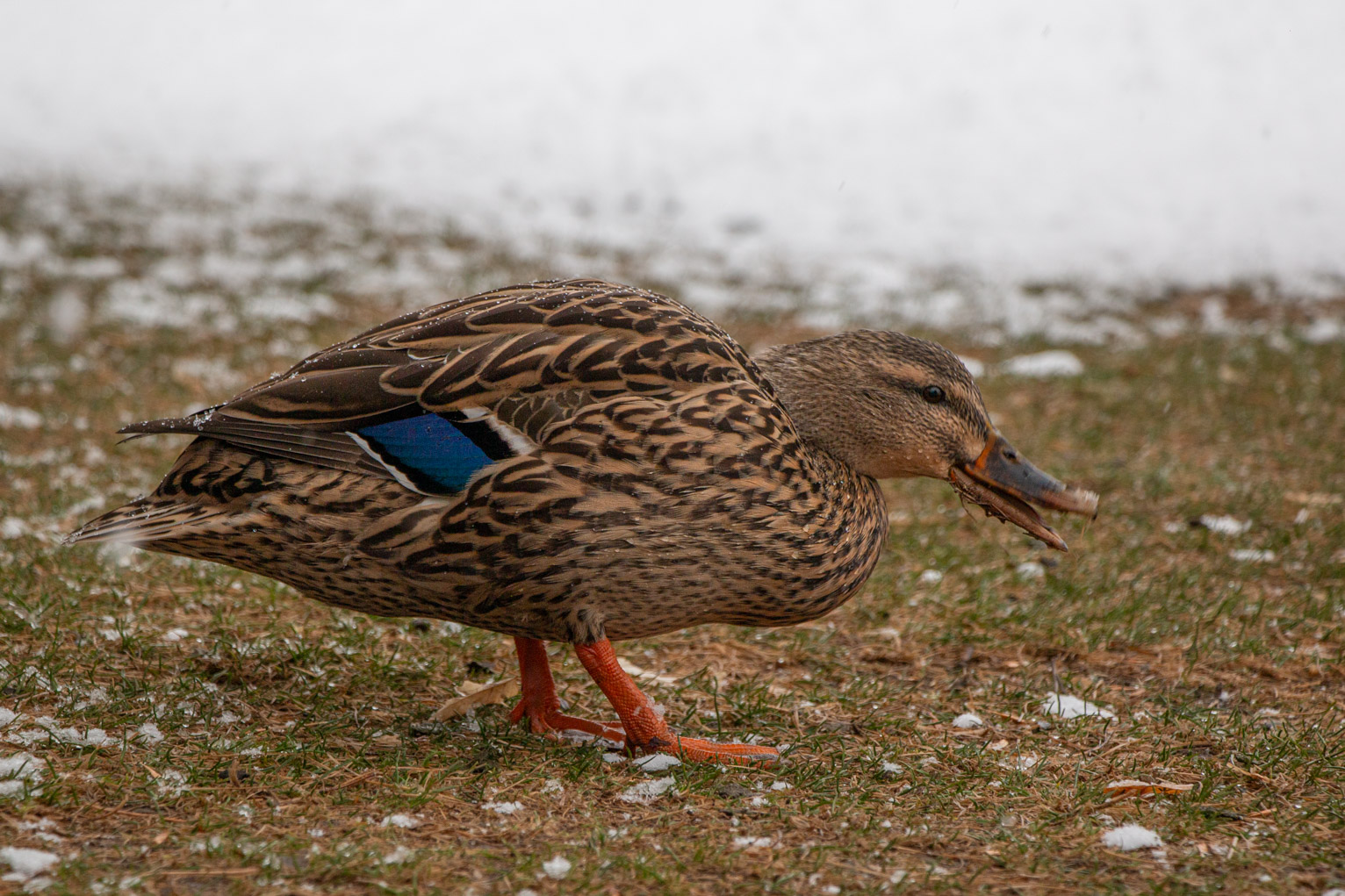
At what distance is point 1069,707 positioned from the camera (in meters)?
3.84

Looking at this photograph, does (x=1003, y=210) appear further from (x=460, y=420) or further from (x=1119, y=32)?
(x=460, y=420)

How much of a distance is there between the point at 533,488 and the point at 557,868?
0.94 m

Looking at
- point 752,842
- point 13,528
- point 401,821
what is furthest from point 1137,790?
point 13,528

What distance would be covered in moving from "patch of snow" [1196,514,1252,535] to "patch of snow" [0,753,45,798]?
4.71m

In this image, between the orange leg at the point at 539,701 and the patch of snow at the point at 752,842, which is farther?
the orange leg at the point at 539,701

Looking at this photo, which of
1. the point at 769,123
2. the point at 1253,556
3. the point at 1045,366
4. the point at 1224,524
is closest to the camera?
the point at 1253,556

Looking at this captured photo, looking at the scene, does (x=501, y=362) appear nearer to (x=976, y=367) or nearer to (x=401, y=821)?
(x=401, y=821)

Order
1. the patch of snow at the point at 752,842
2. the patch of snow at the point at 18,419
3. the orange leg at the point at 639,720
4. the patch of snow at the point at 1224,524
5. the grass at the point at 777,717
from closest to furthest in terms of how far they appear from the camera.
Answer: the grass at the point at 777,717 < the patch of snow at the point at 752,842 < the orange leg at the point at 639,720 < the patch of snow at the point at 1224,524 < the patch of snow at the point at 18,419

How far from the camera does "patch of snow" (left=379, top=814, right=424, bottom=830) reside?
2.83 m

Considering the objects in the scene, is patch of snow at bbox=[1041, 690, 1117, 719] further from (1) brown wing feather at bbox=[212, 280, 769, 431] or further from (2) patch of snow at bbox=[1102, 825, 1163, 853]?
(1) brown wing feather at bbox=[212, 280, 769, 431]

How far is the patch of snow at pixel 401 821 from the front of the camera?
9.29 feet

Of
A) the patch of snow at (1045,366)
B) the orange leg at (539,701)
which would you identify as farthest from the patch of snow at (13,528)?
the patch of snow at (1045,366)

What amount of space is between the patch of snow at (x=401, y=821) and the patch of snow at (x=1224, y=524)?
405 centimetres

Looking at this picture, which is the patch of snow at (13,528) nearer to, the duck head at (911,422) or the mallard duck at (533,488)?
the mallard duck at (533,488)
